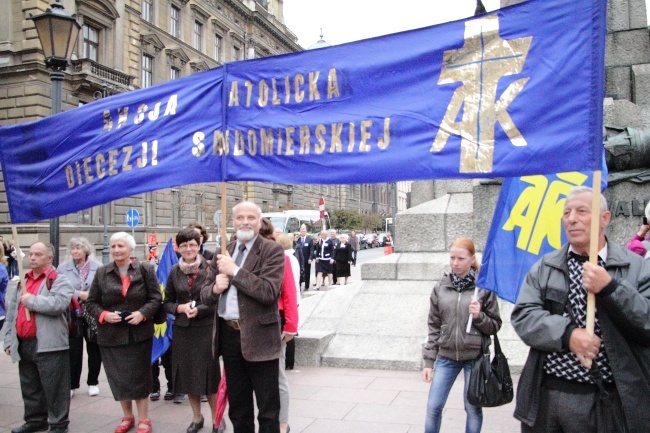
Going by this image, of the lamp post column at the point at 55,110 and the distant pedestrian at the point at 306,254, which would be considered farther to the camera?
the distant pedestrian at the point at 306,254

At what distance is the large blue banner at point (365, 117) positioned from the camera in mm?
3150

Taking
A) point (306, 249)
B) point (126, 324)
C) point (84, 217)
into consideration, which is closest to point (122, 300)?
point (126, 324)

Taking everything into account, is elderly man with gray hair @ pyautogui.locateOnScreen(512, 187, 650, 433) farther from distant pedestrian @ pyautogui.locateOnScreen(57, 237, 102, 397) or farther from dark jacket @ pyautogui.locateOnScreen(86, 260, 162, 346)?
distant pedestrian @ pyautogui.locateOnScreen(57, 237, 102, 397)

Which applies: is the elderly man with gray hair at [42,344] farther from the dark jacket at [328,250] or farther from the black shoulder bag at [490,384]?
the dark jacket at [328,250]

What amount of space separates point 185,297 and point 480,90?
10.7ft

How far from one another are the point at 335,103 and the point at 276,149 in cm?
48

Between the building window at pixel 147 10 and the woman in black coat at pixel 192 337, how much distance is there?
37.9m

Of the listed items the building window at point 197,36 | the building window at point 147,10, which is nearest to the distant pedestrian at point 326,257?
the building window at point 147,10

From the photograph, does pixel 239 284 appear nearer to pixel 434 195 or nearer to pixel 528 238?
pixel 528 238

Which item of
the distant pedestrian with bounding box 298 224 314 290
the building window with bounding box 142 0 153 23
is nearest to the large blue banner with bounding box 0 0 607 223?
the distant pedestrian with bounding box 298 224 314 290

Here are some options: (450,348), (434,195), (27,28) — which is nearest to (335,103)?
(450,348)

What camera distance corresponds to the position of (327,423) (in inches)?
207

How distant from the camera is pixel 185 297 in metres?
5.46

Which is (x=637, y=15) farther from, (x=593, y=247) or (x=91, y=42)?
(x=91, y=42)
